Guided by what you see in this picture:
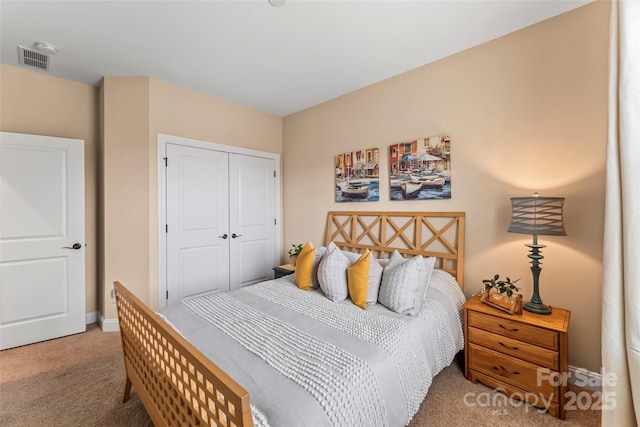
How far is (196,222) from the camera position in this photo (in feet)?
11.0

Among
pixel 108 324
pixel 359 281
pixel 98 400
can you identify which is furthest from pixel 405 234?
pixel 108 324

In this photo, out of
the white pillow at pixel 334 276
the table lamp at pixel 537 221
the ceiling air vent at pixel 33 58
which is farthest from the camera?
the ceiling air vent at pixel 33 58

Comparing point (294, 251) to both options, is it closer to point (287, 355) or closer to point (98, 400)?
point (98, 400)

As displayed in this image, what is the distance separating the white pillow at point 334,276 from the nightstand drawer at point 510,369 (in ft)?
3.34

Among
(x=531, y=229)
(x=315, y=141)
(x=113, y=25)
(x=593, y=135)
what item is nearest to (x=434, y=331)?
(x=531, y=229)

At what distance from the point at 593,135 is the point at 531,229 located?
798 mm

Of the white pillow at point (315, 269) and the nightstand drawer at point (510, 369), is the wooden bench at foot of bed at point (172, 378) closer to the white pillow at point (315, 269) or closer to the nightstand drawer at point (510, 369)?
the white pillow at point (315, 269)

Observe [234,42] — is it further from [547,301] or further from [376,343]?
[547,301]

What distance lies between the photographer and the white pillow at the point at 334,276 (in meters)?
2.20

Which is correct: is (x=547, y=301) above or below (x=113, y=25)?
below

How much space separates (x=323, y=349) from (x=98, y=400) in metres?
1.69

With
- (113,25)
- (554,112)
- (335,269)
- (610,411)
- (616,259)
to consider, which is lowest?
(610,411)

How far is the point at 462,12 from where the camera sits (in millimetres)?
2018

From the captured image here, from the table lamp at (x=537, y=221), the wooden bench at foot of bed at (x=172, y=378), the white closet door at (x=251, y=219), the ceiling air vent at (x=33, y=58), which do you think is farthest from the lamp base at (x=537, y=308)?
the ceiling air vent at (x=33, y=58)
